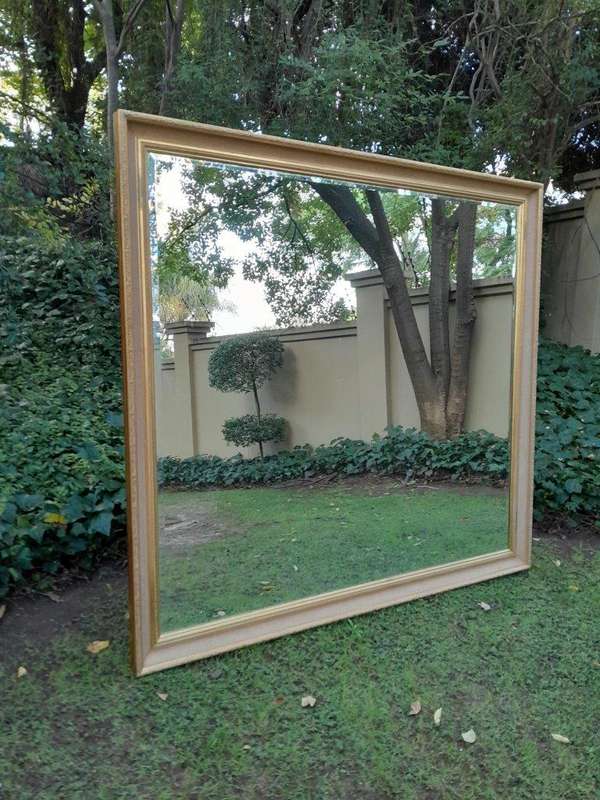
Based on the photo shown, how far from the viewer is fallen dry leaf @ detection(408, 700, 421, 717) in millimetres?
1934

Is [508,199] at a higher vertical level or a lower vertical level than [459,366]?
higher

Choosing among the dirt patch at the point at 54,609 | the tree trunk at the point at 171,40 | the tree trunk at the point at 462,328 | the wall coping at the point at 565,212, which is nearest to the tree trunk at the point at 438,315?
the tree trunk at the point at 462,328

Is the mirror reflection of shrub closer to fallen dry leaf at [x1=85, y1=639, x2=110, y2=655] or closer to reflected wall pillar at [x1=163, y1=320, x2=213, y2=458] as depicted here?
reflected wall pillar at [x1=163, y1=320, x2=213, y2=458]

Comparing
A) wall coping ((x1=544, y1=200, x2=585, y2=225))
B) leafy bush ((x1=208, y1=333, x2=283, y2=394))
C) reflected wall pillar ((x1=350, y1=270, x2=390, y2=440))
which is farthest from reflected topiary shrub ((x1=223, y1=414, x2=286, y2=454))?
wall coping ((x1=544, y1=200, x2=585, y2=225))

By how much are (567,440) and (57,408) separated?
283 cm

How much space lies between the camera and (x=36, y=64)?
574 cm

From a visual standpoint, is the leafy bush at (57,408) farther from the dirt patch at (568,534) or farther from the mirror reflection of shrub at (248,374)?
the dirt patch at (568,534)

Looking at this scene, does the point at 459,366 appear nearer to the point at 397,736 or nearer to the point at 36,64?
the point at 397,736

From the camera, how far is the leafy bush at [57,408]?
235 cm

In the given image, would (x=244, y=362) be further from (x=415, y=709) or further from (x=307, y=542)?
(x=415, y=709)

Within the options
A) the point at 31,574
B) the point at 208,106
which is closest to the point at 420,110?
the point at 208,106

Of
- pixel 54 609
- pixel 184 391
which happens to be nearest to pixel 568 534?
pixel 184 391

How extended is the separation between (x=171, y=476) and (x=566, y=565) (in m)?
2.12

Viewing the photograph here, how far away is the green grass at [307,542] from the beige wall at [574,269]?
8.22ft
